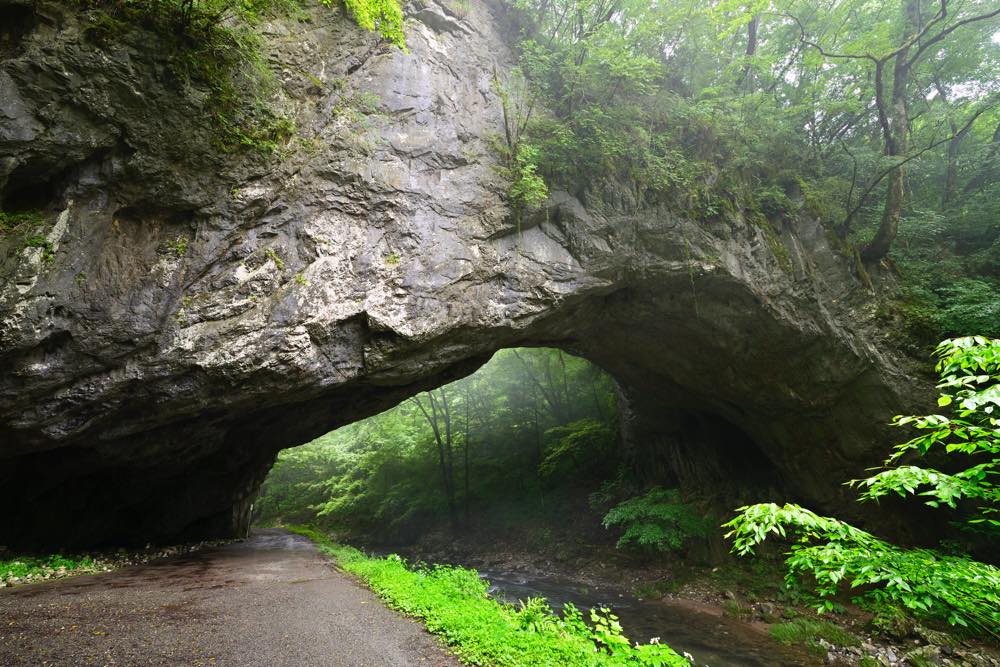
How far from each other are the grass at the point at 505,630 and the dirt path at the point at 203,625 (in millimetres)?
254

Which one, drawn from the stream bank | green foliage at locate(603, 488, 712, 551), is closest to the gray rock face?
green foliage at locate(603, 488, 712, 551)

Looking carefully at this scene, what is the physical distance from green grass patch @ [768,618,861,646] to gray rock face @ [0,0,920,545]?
3865 mm

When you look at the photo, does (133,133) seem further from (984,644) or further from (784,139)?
(984,644)

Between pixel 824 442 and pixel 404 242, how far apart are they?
11.3 m

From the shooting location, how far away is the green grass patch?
8805mm

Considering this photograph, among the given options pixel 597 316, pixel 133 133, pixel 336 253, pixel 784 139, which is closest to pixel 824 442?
pixel 597 316

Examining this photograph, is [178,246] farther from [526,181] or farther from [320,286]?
[526,181]

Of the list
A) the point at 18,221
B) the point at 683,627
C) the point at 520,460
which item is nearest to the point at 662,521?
the point at 683,627

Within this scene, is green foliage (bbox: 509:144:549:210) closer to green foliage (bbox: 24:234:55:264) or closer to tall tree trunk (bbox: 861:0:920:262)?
green foliage (bbox: 24:234:55:264)

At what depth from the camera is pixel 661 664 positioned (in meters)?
3.50

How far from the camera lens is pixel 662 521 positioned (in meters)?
13.5

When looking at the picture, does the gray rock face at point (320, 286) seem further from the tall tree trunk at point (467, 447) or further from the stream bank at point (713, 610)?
the tall tree trunk at point (467, 447)

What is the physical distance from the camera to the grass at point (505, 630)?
13.3 ft

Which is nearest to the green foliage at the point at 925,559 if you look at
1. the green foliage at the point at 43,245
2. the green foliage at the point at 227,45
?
the green foliage at the point at 227,45
